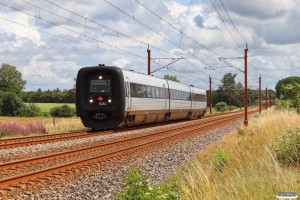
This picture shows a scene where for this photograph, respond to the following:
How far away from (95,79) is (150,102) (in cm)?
499

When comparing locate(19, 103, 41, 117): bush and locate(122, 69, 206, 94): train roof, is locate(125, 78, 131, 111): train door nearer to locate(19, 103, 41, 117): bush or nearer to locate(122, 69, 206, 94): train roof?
locate(122, 69, 206, 94): train roof

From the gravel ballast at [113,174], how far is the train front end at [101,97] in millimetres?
6905

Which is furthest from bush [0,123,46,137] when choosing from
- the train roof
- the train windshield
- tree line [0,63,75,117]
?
tree line [0,63,75,117]

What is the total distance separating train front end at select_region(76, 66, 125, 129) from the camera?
953 inches

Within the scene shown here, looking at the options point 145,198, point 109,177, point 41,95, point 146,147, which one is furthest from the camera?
point 41,95

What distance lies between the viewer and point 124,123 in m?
25.4

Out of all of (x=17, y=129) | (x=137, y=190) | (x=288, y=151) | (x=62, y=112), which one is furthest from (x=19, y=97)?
(x=137, y=190)

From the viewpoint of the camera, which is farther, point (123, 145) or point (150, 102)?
point (150, 102)

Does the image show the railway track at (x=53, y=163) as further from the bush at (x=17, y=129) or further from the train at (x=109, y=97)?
the bush at (x=17, y=129)

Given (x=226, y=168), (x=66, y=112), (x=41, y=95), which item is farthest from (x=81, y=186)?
(x=41, y=95)

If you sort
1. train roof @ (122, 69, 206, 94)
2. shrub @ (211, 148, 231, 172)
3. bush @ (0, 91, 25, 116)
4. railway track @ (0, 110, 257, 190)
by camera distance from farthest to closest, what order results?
bush @ (0, 91, 25, 116), train roof @ (122, 69, 206, 94), shrub @ (211, 148, 231, 172), railway track @ (0, 110, 257, 190)

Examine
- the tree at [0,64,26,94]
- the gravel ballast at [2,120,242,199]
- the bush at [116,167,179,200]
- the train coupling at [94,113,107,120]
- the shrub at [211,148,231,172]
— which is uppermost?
the tree at [0,64,26,94]

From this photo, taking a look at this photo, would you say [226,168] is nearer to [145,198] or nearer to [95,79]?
[145,198]

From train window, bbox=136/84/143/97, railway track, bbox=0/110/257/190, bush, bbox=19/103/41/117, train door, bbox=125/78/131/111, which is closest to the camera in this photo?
railway track, bbox=0/110/257/190
